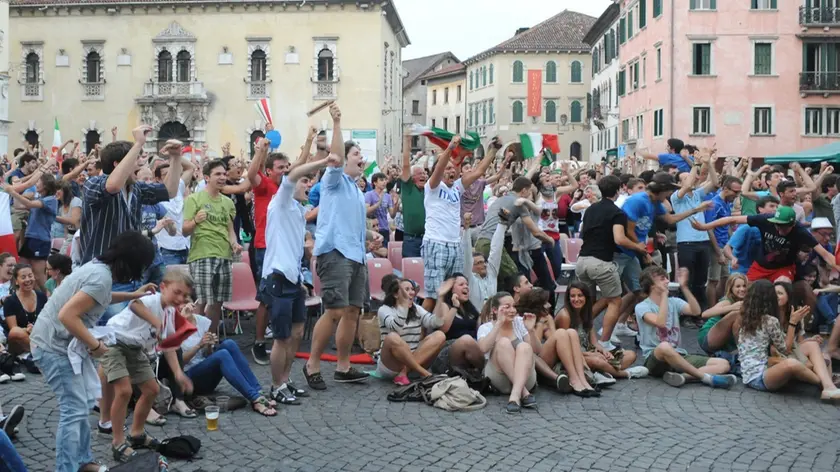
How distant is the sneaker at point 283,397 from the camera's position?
767 cm

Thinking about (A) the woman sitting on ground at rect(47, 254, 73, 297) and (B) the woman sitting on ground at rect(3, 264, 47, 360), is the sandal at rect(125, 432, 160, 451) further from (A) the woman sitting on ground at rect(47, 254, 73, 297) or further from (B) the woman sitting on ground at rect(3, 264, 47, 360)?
(A) the woman sitting on ground at rect(47, 254, 73, 297)

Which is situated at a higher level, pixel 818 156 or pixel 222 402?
pixel 818 156

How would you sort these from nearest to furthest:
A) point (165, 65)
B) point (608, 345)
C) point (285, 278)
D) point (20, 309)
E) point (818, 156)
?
point (285, 278) → point (20, 309) → point (608, 345) → point (818, 156) → point (165, 65)

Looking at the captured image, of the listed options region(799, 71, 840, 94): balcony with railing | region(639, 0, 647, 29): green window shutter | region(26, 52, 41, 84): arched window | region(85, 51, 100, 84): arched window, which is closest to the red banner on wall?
region(639, 0, 647, 29): green window shutter

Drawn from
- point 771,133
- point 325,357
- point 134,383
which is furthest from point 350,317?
point 771,133

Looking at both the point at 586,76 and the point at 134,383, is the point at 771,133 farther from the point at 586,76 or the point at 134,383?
the point at 134,383

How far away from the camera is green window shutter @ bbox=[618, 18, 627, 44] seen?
162 ft

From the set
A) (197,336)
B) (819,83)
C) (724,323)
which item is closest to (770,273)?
(724,323)

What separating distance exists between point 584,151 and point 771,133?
32.0 metres

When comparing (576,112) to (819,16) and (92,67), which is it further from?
(92,67)

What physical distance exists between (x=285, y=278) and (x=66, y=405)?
273 cm

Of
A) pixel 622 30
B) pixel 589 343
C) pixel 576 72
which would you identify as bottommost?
pixel 589 343

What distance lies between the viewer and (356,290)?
823cm

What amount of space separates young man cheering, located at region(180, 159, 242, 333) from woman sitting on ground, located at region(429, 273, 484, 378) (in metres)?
2.16
